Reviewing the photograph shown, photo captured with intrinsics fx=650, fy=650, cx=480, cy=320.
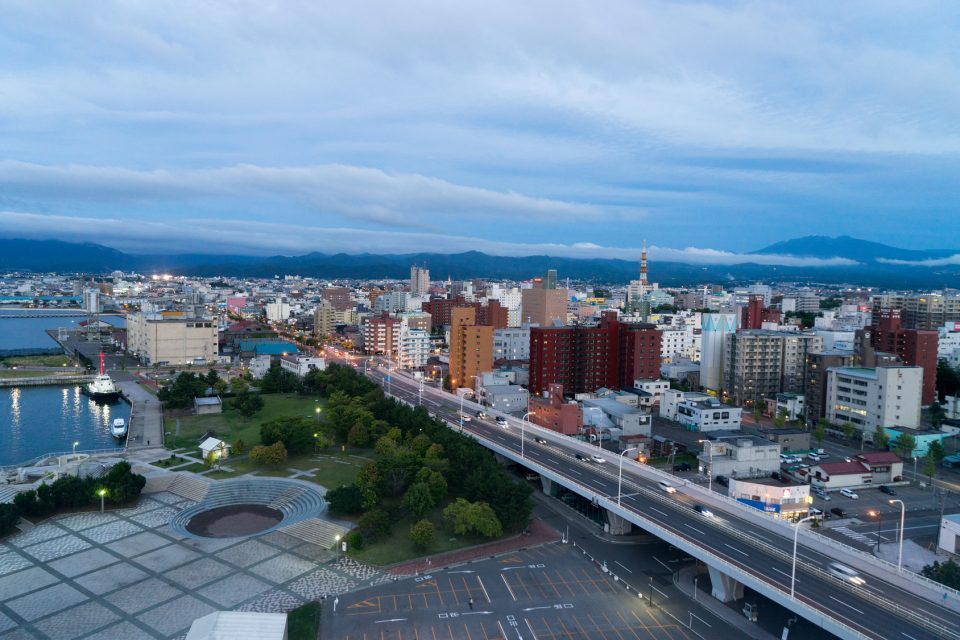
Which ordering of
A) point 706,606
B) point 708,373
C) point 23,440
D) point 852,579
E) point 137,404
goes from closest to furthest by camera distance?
point 852,579
point 706,606
point 23,440
point 137,404
point 708,373

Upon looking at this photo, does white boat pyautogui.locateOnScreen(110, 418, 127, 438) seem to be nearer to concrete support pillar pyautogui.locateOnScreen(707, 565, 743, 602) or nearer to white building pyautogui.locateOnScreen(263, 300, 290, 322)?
concrete support pillar pyautogui.locateOnScreen(707, 565, 743, 602)

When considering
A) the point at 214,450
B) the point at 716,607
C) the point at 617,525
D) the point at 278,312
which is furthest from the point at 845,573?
the point at 278,312

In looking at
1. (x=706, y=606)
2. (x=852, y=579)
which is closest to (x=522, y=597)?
(x=706, y=606)

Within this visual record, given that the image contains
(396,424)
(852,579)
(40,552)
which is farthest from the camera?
(396,424)

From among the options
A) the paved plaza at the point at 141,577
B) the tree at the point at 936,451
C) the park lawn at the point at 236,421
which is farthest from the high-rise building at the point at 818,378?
the paved plaza at the point at 141,577

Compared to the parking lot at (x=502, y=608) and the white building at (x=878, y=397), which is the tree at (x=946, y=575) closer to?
the parking lot at (x=502, y=608)

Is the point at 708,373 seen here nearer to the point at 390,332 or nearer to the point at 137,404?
the point at 390,332

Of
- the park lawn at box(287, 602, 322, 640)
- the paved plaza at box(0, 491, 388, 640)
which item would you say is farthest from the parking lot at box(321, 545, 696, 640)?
the paved plaza at box(0, 491, 388, 640)
